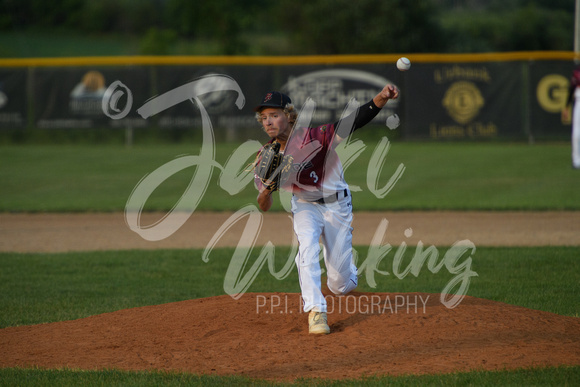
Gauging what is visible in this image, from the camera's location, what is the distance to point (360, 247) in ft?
29.7

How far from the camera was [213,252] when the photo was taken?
29.9ft

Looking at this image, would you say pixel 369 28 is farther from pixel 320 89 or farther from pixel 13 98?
pixel 13 98

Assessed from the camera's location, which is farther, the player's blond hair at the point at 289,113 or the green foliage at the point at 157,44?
the green foliage at the point at 157,44

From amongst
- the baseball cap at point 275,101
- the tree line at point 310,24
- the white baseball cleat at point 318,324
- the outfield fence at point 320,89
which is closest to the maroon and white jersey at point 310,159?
the baseball cap at point 275,101

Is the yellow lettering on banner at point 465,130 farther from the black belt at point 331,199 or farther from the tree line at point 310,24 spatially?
the black belt at point 331,199

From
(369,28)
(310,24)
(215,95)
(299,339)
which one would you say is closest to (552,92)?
(215,95)

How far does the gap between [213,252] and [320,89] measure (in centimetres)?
1241

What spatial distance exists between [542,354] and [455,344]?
1.82ft

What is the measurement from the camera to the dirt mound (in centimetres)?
457

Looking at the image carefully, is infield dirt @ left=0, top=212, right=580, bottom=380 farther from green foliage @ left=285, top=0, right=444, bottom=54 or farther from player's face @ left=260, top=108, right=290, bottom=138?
green foliage @ left=285, top=0, right=444, bottom=54

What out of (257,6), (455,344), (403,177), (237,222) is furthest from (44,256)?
(257,6)

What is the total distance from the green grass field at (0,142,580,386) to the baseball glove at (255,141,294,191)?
1.43m

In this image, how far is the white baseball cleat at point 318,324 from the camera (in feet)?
16.8

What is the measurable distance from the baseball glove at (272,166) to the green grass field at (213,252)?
56.4 inches
